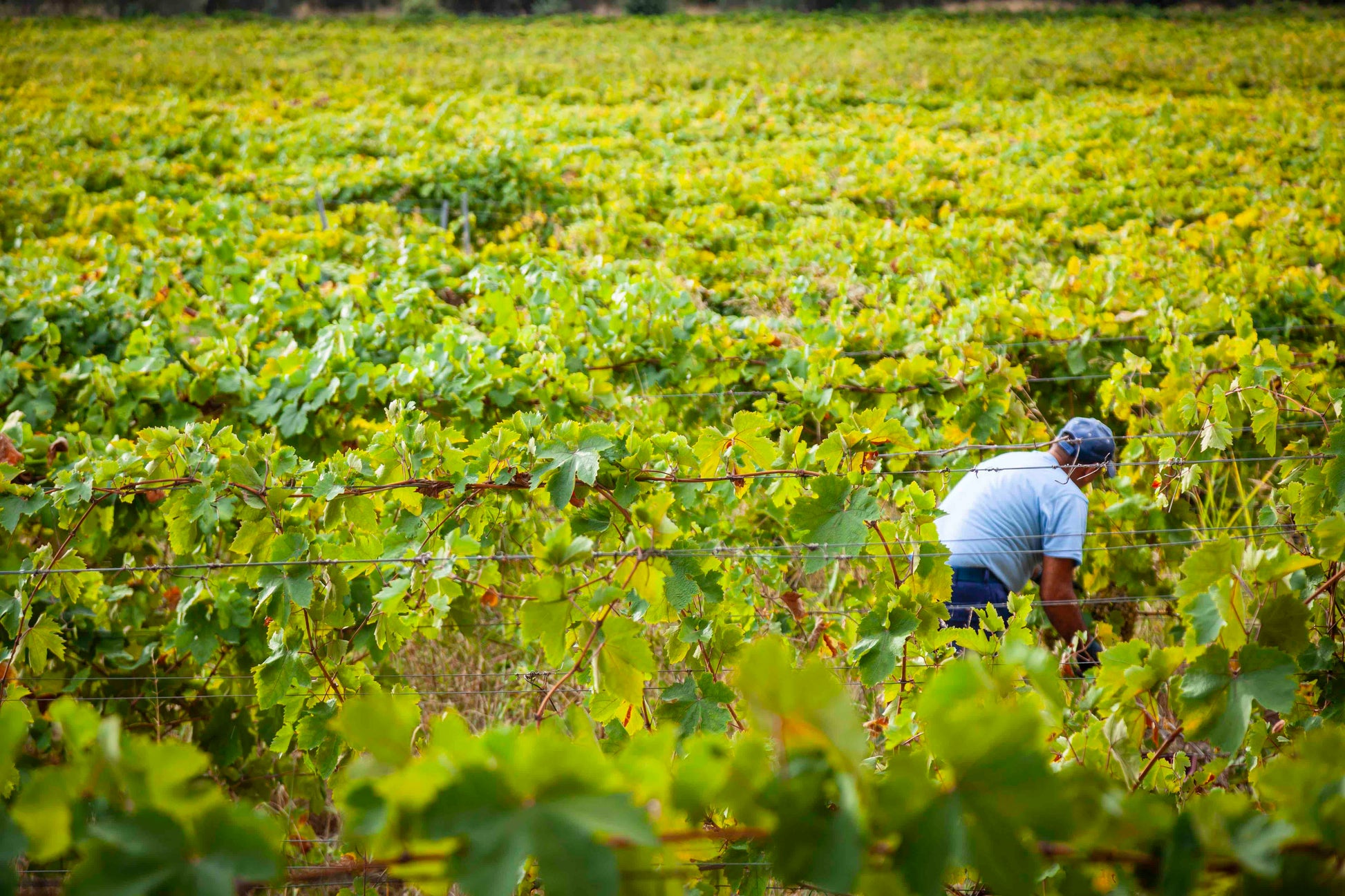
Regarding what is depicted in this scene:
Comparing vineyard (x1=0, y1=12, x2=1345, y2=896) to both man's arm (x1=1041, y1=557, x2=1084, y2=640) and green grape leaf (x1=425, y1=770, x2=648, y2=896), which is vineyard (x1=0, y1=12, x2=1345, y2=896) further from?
man's arm (x1=1041, y1=557, x2=1084, y2=640)

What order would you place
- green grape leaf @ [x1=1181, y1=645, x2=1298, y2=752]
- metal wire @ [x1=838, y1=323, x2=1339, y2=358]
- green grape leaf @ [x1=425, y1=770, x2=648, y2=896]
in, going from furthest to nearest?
metal wire @ [x1=838, y1=323, x2=1339, y2=358]
green grape leaf @ [x1=1181, y1=645, x2=1298, y2=752]
green grape leaf @ [x1=425, y1=770, x2=648, y2=896]

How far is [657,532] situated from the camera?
1.47m

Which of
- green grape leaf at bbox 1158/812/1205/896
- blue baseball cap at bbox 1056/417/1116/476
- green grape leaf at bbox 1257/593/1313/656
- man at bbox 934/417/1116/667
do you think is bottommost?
man at bbox 934/417/1116/667

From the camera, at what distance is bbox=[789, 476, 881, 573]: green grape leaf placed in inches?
63.0

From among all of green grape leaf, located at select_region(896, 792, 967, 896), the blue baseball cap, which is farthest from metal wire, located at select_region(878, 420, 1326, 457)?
green grape leaf, located at select_region(896, 792, 967, 896)

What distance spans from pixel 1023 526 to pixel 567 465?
1940mm

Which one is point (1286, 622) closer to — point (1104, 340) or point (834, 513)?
point (834, 513)

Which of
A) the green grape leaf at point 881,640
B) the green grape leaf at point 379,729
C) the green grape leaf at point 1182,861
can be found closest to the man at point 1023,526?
the green grape leaf at point 881,640

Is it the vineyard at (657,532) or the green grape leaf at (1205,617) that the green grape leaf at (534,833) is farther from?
the green grape leaf at (1205,617)

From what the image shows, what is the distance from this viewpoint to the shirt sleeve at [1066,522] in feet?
9.70

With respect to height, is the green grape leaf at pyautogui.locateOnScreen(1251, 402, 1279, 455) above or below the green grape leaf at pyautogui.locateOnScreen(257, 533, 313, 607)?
above

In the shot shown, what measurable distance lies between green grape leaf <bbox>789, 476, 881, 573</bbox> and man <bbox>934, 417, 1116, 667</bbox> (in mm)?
1463

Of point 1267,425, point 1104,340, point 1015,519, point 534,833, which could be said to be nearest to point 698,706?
point 534,833

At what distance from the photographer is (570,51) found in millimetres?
17594
